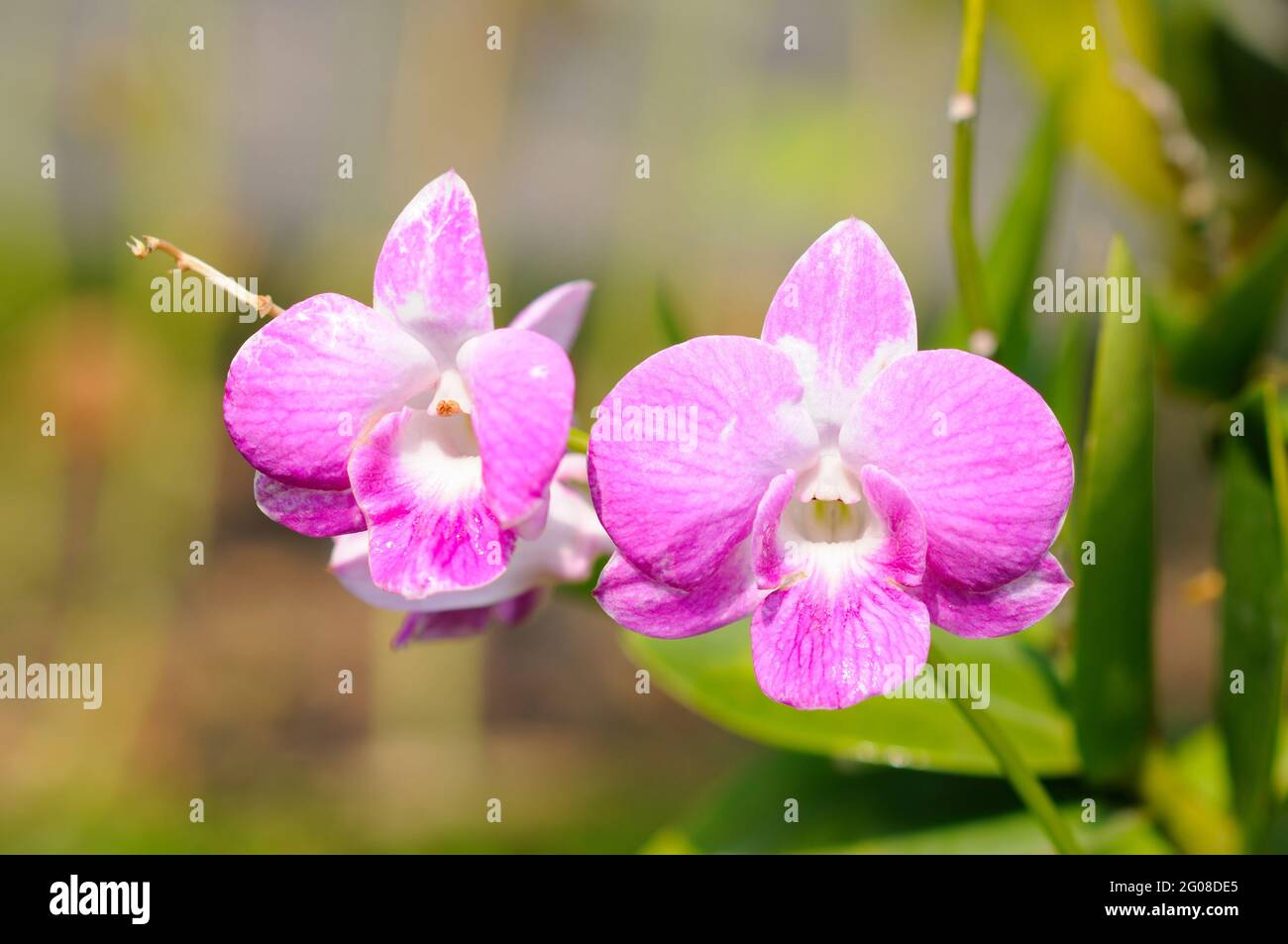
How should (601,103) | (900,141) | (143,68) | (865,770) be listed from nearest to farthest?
(865,770) < (900,141) < (143,68) < (601,103)

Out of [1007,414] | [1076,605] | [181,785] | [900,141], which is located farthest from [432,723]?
[1007,414]

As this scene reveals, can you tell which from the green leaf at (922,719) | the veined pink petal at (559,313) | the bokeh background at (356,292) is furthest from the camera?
the bokeh background at (356,292)

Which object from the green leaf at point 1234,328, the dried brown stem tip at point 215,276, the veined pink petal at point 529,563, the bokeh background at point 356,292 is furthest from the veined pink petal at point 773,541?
the bokeh background at point 356,292

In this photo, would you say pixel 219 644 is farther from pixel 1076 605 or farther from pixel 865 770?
pixel 1076 605

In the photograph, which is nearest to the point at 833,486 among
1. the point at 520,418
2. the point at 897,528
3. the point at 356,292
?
the point at 897,528

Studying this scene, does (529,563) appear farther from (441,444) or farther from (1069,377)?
(1069,377)

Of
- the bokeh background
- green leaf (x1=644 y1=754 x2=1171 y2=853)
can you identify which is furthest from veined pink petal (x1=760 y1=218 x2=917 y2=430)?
the bokeh background

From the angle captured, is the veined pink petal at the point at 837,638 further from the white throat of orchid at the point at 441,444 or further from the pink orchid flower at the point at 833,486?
the white throat of orchid at the point at 441,444
